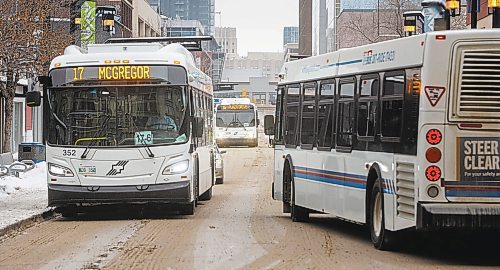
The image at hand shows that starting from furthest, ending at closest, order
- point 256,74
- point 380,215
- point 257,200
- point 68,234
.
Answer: point 256,74
point 257,200
point 68,234
point 380,215

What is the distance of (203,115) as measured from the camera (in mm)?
22172

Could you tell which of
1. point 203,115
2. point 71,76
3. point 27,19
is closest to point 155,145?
point 71,76

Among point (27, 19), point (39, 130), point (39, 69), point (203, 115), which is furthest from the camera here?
point (39, 130)

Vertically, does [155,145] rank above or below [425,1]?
below

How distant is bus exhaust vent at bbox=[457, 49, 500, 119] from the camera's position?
1186cm

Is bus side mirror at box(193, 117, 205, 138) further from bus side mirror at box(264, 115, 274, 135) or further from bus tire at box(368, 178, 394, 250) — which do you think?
bus tire at box(368, 178, 394, 250)

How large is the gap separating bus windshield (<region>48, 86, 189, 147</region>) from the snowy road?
1.52 meters

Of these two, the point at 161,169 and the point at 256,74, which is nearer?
the point at 161,169

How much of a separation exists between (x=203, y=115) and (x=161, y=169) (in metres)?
3.95

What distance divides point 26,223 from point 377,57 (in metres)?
7.41

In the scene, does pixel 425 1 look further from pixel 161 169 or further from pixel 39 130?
pixel 39 130

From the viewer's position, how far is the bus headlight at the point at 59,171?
18.4 m

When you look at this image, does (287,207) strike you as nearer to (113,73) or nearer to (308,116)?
(308,116)

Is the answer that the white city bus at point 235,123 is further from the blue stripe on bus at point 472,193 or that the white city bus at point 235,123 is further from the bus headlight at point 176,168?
the blue stripe on bus at point 472,193
